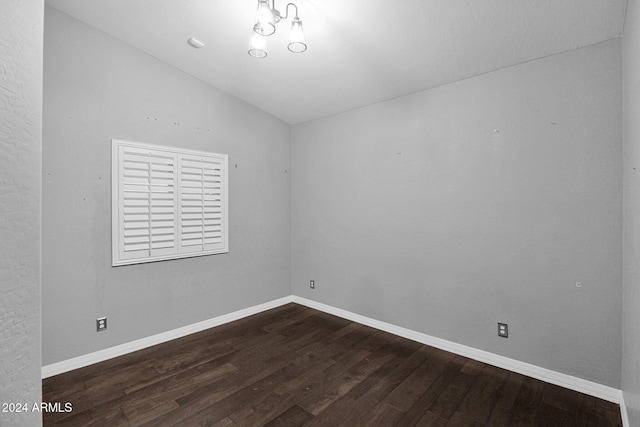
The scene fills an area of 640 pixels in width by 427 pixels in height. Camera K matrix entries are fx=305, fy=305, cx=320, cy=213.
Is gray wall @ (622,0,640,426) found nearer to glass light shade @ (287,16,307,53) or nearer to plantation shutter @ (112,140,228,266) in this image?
glass light shade @ (287,16,307,53)

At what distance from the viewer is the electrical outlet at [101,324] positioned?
276 centimetres

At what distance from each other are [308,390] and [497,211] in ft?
7.01

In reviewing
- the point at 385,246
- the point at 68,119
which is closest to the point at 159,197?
the point at 68,119

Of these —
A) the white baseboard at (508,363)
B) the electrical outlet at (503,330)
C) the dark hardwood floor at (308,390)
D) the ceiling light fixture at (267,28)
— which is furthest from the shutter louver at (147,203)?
the electrical outlet at (503,330)

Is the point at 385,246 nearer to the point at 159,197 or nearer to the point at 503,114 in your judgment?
the point at 503,114

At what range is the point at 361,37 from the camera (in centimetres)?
246

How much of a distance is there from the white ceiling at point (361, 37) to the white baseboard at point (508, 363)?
2.48 metres

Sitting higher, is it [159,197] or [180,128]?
[180,128]

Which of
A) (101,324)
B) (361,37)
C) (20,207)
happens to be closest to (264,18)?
(361,37)

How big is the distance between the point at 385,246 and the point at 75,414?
2901mm

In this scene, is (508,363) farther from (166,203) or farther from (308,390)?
(166,203)

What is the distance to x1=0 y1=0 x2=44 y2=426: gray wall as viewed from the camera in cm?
94

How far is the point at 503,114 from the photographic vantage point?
260cm

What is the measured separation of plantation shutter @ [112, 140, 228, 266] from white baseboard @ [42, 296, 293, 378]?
2.59ft
